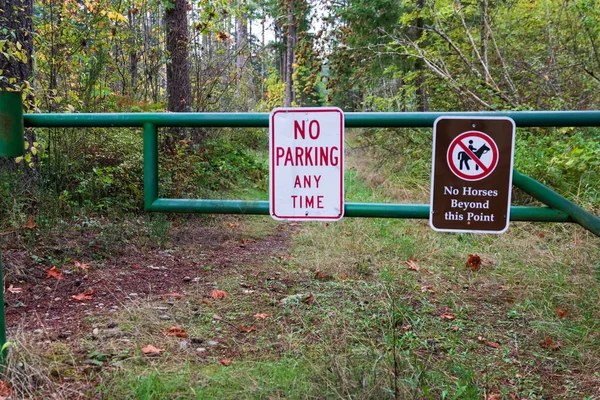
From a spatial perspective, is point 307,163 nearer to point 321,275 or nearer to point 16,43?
point 321,275

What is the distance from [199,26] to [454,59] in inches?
200

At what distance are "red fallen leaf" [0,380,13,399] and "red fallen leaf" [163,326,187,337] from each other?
0.83 metres

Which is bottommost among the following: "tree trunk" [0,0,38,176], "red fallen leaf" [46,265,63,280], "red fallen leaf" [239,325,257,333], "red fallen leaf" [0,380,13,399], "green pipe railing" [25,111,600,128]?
"red fallen leaf" [239,325,257,333]

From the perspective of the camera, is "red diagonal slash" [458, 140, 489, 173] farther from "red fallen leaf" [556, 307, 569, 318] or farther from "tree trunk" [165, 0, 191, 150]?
"tree trunk" [165, 0, 191, 150]

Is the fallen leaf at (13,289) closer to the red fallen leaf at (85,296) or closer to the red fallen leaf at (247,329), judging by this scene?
the red fallen leaf at (85,296)

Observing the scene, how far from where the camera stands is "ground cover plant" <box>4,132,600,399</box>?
205 cm

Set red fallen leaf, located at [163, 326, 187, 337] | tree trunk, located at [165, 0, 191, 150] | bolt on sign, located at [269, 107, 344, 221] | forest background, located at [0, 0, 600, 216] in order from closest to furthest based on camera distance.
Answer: bolt on sign, located at [269, 107, 344, 221] < red fallen leaf, located at [163, 326, 187, 337] < forest background, located at [0, 0, 600, 216] < tree trunk, located at [165, 0, 191, 150]

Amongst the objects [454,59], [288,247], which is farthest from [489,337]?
[454,59]

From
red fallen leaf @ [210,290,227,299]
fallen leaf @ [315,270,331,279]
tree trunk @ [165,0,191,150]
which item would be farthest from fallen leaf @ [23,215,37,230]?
tree trunk @ [165,0,191,150]

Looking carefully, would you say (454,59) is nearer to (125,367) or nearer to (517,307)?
(517,307)

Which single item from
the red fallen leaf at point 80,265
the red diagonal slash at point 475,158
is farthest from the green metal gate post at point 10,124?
the red fallen leaf at point 80,265

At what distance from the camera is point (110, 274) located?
3814 millimetres

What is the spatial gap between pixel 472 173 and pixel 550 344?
1.58 meters

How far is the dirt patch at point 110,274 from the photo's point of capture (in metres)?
2.94
